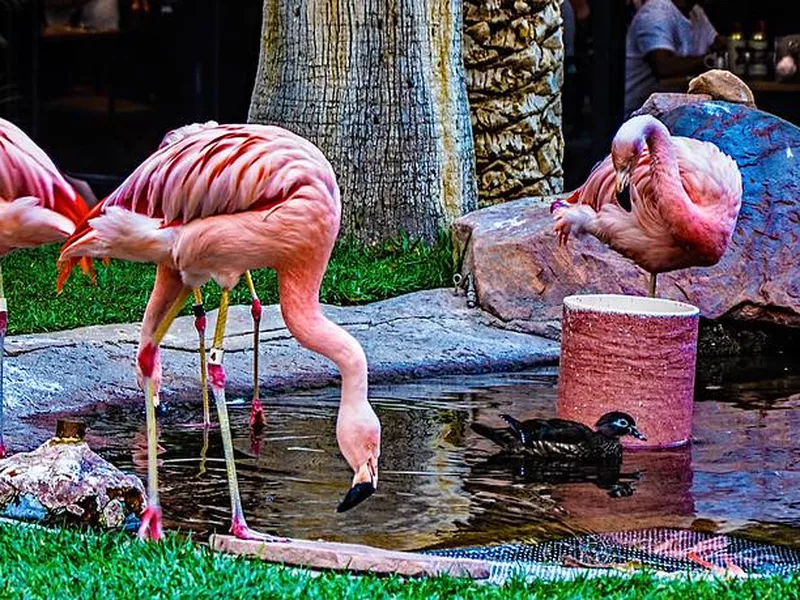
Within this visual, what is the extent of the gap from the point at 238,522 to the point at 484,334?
3.99 meters

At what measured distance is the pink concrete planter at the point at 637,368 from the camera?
6.86 meters

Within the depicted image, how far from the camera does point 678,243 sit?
7.60m

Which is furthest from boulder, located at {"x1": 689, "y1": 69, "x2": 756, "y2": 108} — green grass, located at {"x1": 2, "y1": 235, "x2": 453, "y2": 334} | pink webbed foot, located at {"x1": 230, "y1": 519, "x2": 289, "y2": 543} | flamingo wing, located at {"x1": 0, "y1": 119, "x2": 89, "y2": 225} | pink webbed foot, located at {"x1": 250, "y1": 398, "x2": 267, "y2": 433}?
pink webbed foot, located at {"x1": 230, "y1": 519, "x2": 289, "y2": 543}

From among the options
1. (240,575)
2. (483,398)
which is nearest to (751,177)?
(483,398)

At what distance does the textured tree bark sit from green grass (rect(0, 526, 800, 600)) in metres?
6.23

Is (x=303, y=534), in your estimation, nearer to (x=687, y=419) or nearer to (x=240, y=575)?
(x=240, y=575)

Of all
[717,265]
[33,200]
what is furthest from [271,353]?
[717,265]

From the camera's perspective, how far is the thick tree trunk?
11.8 m

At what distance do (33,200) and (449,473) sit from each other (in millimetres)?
1816

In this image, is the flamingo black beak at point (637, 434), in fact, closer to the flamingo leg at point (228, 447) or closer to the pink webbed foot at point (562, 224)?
the pink webbed foot at point (562, 224)

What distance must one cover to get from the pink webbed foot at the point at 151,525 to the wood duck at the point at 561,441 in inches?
74.8

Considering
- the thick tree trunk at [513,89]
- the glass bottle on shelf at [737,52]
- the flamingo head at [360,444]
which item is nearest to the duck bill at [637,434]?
the flamingo head at [360,444]

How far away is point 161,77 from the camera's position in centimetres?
1445

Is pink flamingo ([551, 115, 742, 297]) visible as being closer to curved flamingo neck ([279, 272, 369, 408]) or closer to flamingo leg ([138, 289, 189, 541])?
curved flamingo neck ([279, 272, 369, 408])
